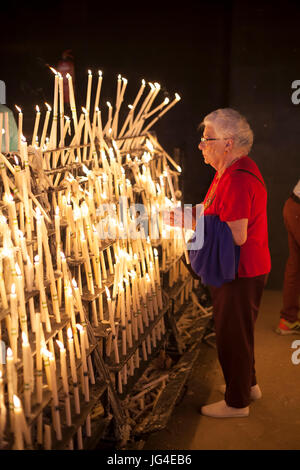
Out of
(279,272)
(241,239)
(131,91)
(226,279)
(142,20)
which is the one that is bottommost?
(279,272)

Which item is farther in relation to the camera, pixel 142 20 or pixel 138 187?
pixel 142 20

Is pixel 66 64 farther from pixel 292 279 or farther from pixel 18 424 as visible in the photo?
pixel 18 424

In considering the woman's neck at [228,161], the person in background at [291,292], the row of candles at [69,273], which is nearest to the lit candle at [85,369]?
the row of candles at [69,273]

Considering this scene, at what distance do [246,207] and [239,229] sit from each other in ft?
0.37

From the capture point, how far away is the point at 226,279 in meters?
2.94

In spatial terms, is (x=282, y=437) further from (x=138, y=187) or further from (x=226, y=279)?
(x=138, y=187)

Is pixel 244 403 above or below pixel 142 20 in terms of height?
below

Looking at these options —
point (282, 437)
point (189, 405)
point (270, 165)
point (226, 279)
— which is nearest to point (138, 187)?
point (226, 279)

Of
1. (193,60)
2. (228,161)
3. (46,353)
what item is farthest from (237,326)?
(193,60)

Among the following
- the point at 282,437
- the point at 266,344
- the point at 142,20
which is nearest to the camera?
the point at 282,437

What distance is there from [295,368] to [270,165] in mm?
2188

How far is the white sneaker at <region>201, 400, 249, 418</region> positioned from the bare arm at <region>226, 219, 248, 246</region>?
1031mm

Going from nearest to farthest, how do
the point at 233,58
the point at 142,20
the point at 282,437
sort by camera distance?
1. the point at 282,437
2. the point at 233,58
3. the point at 142,20

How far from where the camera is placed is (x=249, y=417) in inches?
130
